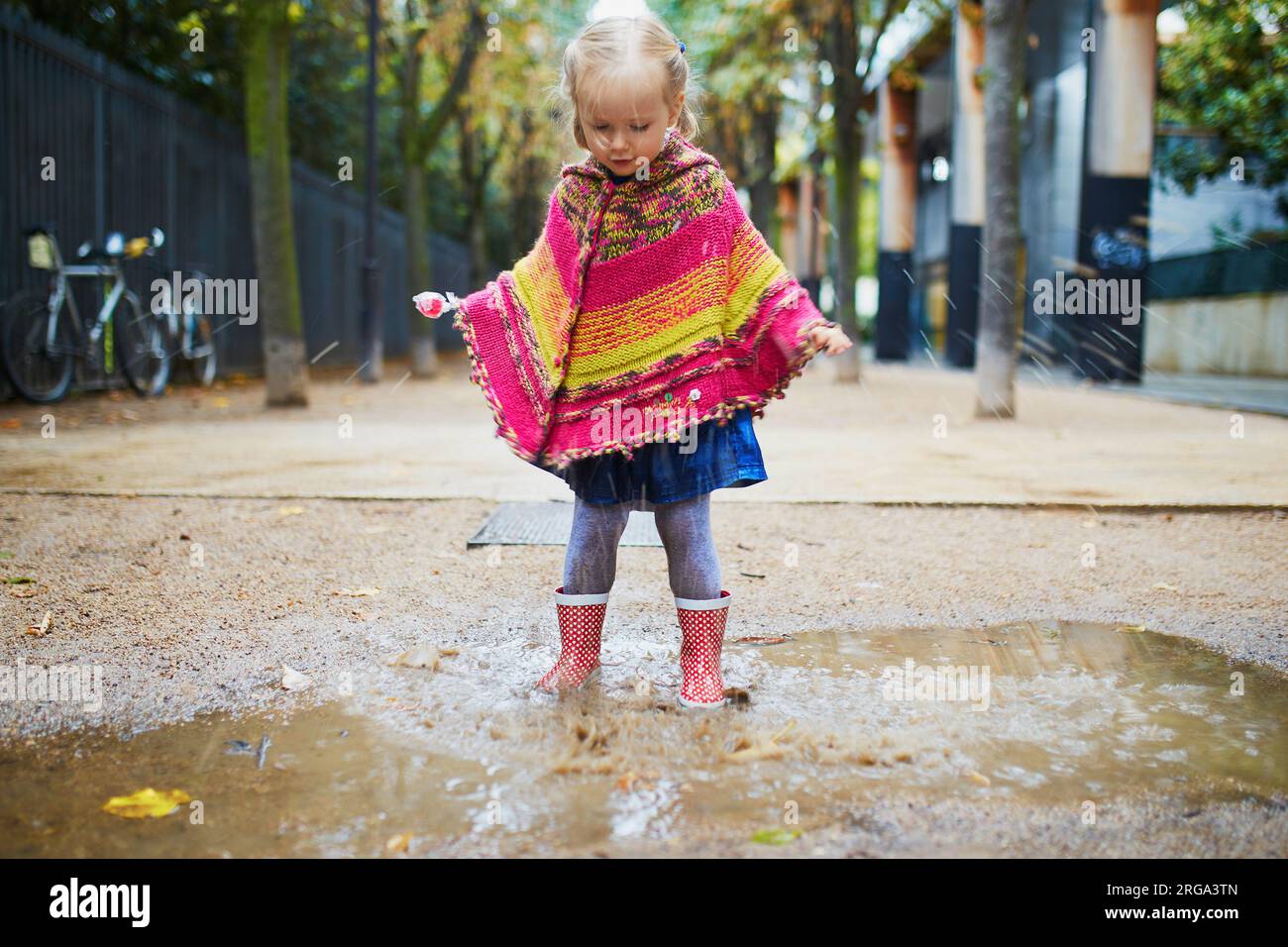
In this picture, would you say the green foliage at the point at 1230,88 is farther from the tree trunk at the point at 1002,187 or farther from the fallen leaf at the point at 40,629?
the fallen leaf at the point at 40,629

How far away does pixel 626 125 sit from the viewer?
2.29m

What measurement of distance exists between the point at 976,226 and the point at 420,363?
10.9 metres

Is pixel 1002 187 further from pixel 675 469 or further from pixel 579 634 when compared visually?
pixel 579 634

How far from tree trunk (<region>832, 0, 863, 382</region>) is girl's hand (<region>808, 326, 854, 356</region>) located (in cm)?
1006

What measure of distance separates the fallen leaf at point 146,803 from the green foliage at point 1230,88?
1344cm

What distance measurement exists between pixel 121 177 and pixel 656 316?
9.90 metres

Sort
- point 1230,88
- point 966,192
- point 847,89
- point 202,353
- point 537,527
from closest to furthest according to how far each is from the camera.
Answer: point 537,527 → point 202,353 → point 847,89 → point 1230,88 → point 966,192

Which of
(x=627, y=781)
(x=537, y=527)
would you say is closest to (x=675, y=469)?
(x=627, y=781)

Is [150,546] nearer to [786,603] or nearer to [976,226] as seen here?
[786,603]

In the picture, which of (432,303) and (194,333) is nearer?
(432,303)

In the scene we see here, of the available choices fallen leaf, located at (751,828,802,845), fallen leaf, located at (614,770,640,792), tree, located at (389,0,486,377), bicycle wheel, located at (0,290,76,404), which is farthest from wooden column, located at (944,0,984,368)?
fallen leaf, located at (751,828,802,845)

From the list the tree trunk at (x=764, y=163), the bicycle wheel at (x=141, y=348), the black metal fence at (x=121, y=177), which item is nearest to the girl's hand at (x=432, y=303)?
the black metal fence at (x=121, y=177)

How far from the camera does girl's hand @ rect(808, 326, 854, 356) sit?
2.25m

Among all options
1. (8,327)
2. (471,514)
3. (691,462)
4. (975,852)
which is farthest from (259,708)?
(8,327)
